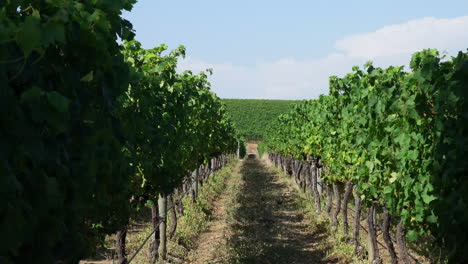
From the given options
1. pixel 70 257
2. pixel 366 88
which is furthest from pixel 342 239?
pixel 70 257

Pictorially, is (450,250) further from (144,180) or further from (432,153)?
(144,180)

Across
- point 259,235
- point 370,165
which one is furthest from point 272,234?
point 370,165

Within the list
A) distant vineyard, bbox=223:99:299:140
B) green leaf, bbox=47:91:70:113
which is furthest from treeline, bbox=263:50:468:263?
distant vineyard, bbox=223:99:299:140

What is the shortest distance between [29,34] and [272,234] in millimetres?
13582

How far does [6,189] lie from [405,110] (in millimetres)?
5570

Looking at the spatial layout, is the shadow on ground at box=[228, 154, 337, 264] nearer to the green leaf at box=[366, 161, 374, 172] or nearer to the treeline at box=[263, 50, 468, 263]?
the treeline at box=[263, 50, 468, 263]

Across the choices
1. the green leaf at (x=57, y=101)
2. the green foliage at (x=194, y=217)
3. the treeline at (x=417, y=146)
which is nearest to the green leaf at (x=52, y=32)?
the green leaf at (x=57, y=101)

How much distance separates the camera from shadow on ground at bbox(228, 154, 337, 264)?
1252 centimetres

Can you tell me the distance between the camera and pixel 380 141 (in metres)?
8.33

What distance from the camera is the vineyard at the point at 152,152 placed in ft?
8.32

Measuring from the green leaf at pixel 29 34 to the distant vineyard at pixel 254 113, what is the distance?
81.2m

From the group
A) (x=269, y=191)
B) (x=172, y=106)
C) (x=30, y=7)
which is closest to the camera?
(x=30, y=7)

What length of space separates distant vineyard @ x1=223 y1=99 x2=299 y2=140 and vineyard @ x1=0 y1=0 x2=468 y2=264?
218ft

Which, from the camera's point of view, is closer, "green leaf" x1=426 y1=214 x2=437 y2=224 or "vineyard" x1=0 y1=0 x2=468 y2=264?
"vineyard" x1=0 y1=0 x2=468 y2=264
